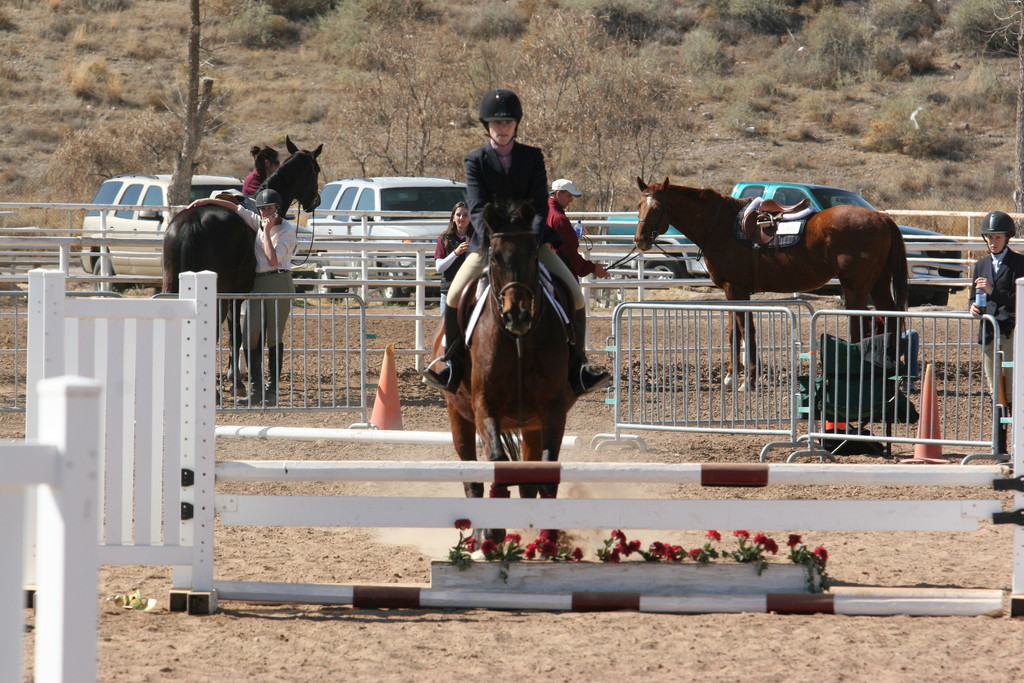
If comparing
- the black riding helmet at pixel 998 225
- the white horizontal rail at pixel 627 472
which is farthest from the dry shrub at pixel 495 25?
the white horizontal rail at pixel 627 472

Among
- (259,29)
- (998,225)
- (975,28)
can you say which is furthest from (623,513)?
(259,29)

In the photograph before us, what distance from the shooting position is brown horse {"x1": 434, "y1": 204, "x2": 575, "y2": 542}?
238 inches

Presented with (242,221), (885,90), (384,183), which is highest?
(885,90)

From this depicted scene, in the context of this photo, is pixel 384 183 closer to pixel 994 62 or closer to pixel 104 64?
pixel 104 64

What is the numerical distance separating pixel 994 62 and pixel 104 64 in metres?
30.4

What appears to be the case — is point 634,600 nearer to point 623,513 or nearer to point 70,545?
point 623,513

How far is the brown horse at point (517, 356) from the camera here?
6035 mm

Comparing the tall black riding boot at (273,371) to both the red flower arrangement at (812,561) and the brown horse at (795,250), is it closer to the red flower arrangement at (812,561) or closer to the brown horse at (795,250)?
the brown horse at (795,250)

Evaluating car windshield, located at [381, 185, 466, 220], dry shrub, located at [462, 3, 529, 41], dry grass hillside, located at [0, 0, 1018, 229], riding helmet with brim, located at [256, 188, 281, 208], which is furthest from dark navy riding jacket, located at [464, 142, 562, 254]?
dry shrub, located at [462, 3, 529, 41]

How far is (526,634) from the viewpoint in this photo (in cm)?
503

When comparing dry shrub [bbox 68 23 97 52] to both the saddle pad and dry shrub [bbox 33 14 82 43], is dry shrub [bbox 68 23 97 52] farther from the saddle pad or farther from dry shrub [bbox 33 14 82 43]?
the saddle pad

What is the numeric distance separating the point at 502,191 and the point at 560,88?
82.3 feet

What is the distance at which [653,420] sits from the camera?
1059 cm

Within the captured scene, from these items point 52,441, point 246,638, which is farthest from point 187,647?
point 52,441
